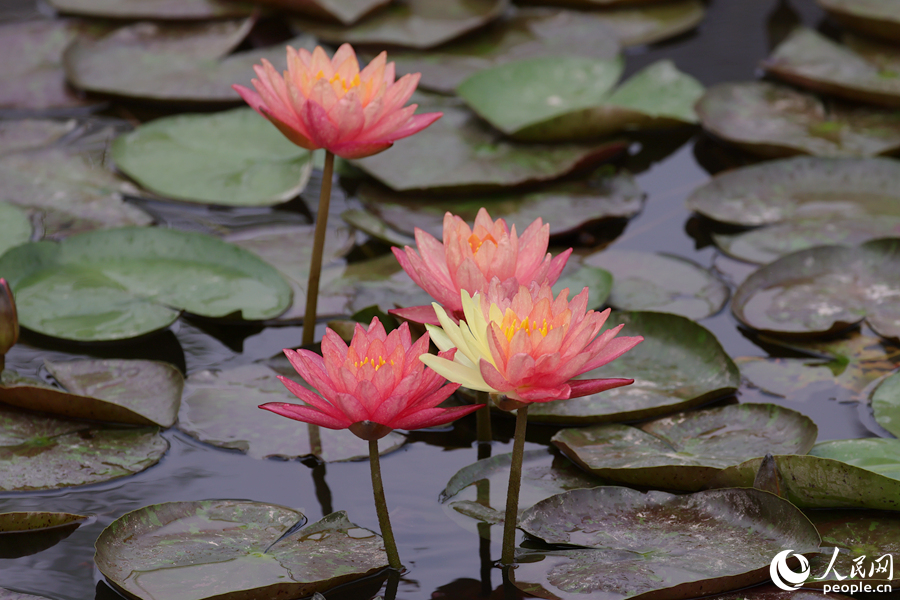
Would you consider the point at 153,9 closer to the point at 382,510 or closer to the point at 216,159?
the point at 216,159

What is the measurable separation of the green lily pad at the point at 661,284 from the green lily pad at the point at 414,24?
1310mm

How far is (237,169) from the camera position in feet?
7.45

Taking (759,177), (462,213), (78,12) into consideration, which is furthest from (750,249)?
(78,12)

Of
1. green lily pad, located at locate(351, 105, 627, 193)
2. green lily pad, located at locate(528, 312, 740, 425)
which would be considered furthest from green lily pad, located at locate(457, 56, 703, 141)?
green lily pad, located at locate(528, 312, 740, 425)

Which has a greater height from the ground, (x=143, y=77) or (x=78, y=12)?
(x=78, y=12)

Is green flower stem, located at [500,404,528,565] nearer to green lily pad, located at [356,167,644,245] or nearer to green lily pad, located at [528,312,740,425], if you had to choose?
green lily pad, located at [528,312,740,425]

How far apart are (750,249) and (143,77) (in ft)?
6.45

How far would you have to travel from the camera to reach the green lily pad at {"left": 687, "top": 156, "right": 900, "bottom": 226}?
2.11 metres

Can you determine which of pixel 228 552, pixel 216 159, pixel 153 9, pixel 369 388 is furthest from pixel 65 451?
pixel 153 9

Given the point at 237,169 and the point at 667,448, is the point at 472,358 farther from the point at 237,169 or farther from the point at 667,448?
the point at 237,169

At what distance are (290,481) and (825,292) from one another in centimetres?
121

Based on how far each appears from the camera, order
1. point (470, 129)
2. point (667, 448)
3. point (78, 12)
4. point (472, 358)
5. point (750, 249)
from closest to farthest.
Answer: point (472, 358)
point (667, 448)
point (750, 249)
point (470, 129)
point (78, 12)

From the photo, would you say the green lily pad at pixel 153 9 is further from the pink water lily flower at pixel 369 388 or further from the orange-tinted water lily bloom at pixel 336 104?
the pink water lily flower at pixel 369 388

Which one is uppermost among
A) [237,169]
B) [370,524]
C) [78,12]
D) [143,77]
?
[78,12]
